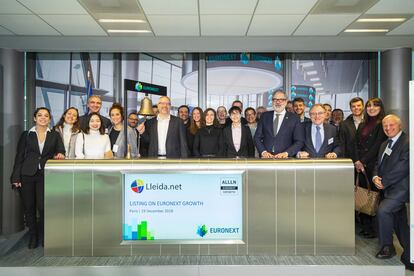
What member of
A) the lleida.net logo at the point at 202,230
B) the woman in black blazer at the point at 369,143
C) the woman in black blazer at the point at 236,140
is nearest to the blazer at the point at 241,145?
the woman in black blazer at the point at 236,140

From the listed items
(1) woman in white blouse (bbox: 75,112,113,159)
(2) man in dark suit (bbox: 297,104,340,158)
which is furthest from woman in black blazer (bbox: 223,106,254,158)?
(1) woman in white blouse (bbox: 75,112,113,159)

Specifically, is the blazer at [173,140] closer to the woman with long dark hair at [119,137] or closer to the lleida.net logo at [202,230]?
the woman with long dark hair at [119,137]

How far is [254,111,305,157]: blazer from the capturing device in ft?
10.9

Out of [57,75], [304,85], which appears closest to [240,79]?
[304,85]

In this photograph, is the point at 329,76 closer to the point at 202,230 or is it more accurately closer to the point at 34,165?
the point at 202,230

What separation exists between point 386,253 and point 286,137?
59.1 inches

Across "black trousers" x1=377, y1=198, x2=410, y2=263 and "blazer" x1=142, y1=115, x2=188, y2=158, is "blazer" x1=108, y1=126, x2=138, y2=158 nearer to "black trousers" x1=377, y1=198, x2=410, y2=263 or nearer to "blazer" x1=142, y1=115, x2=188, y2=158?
"blazer" x1=142, y1=115, x2=188, y2=158

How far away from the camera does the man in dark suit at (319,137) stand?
10.7 feet

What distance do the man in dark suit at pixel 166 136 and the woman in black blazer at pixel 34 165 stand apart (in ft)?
3.37

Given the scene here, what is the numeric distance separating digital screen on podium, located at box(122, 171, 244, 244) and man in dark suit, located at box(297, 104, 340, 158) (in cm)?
104

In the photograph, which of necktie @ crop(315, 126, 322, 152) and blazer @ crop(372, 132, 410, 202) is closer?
blazer @ crop(372, 132, 410, 202)

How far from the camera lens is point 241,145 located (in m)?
3.72

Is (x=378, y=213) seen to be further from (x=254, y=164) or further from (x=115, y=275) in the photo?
(x=115, y=275)

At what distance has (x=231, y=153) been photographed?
371 cm
